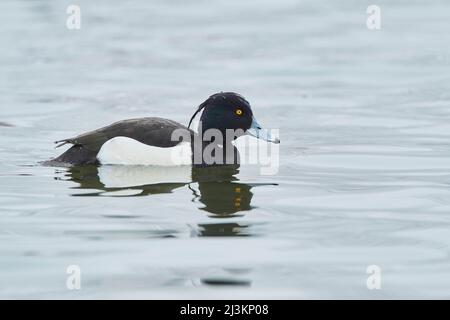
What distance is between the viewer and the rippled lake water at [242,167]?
728 centimetres

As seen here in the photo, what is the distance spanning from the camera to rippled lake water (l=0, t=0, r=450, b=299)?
23.9 feet

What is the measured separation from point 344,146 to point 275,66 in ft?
18.3

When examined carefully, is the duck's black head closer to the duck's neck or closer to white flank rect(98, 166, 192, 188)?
the duck's neck

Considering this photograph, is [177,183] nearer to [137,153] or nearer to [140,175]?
[140,175]

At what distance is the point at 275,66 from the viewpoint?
1769 centimetres

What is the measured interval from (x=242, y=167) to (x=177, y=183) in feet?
3.84

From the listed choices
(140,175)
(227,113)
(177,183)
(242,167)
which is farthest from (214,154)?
(177,183)

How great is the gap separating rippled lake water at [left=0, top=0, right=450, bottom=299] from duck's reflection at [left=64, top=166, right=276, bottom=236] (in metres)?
0.03

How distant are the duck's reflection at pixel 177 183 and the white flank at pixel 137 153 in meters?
0.08

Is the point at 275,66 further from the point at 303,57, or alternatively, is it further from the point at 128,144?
the point at 128,144

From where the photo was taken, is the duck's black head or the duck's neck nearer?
the duck's neck

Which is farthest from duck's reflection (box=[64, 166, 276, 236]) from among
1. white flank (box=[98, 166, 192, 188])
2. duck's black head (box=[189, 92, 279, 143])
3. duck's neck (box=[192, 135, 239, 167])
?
duck's black head (box=[189, 92, 279, 143])

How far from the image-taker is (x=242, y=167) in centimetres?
1127
